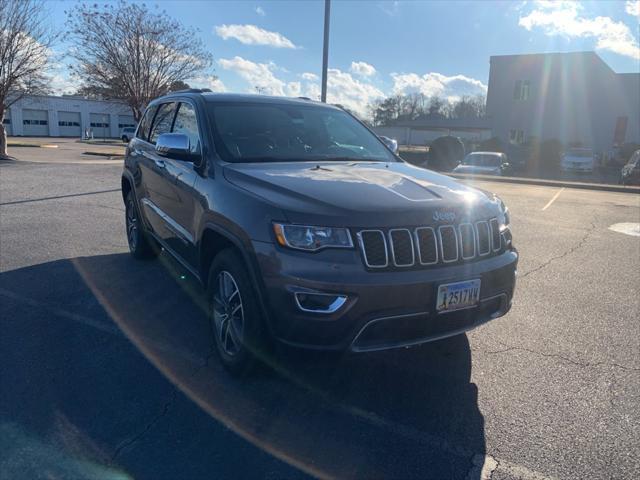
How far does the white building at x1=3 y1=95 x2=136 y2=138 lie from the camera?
6262 centimetres

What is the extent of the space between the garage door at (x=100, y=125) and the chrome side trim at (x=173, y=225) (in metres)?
74.9

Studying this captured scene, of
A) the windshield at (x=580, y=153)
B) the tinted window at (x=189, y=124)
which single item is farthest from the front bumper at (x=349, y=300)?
the windshield at (x=580, y=153)

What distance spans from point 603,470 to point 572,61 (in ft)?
133

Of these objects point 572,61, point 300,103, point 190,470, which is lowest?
point 190,470

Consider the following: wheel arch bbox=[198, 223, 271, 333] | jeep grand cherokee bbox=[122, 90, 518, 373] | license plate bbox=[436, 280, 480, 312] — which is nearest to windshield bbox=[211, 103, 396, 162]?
jeep grand cherokee bbox=[122, 90, 518, 373]

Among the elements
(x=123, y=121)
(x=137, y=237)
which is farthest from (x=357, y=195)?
(x=123, y=121)

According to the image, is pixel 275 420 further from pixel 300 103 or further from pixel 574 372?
pixel 300 103

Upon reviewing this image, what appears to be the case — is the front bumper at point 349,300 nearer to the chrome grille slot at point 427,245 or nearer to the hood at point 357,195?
the chrome grille slot at point 427,245

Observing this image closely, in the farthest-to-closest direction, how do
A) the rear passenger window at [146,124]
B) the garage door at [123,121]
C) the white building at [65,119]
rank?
the garage door at [123,121] → the white building at [65,119] → the rear passenger window at [146,124]

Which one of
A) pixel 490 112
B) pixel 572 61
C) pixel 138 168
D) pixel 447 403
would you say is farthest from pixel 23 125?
pixel 447 403

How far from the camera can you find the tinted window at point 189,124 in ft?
12.8

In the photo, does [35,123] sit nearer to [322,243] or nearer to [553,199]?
[553,199]

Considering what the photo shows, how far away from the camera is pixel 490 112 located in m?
39.8

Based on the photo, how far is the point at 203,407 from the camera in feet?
9.86
